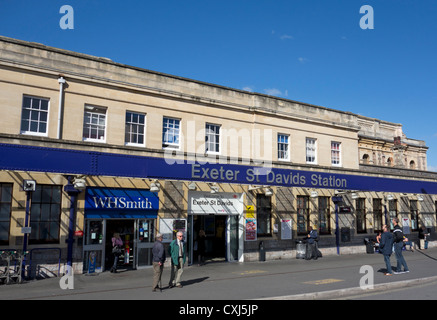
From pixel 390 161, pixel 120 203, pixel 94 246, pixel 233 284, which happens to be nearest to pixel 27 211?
pixel 94 246

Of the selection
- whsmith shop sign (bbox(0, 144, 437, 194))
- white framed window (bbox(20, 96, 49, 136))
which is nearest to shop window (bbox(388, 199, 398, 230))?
whsmith shop sign (bbox(0, 144, 437, 194))

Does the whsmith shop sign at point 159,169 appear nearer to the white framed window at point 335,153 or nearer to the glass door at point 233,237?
the white framed window at point 335,153

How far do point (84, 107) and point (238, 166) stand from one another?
24.4 ft

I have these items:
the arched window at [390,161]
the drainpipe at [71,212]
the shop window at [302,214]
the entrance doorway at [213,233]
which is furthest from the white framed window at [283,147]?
the arched window at [390,161]

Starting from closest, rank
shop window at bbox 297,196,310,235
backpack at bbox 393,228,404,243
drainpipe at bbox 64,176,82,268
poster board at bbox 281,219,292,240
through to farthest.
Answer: backpack at bbox 393,228,404,243 < drainpipe at bbox 64,176,82,268 < poster board at bbox 281,219,292,240 < shop window at bbox 297,196,310,235

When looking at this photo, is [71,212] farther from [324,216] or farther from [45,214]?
[324,216]

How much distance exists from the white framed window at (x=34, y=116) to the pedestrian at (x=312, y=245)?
13801mm

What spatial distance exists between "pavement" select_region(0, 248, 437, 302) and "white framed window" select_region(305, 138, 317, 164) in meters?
7.53

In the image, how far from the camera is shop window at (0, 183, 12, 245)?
1339 cm

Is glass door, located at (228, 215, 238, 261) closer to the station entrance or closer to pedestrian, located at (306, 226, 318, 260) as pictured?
the station entrance

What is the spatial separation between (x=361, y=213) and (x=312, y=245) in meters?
6.20

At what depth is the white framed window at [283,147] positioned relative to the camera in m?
21.0

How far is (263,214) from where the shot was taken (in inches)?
772

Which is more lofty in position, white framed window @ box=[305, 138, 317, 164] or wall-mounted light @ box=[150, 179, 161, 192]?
white framed window @ box=[305, 138, 317, 164]
